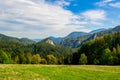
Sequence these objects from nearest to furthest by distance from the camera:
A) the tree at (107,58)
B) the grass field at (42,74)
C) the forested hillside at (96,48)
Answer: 1. the grass field at (42,74)
2. the tree at (107,58)
3. the forested hillside at (96,48)

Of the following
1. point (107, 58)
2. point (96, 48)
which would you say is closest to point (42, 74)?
point (107, 58)

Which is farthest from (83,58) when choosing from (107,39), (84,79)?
(84,79)

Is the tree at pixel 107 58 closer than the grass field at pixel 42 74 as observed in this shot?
No

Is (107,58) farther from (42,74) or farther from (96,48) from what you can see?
(42,74)

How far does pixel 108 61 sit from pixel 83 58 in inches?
1178

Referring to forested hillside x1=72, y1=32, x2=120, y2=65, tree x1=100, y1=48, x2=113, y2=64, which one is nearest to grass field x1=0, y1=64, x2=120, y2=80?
tree x1=100, y1=48, x2=113, y2=64

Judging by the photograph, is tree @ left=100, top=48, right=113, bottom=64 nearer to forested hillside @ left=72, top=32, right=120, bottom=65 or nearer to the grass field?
forested hillside @ left=72, top=32, right=120, bottom=65

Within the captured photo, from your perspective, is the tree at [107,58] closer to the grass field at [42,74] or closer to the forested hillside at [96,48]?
the forested hillside at [96,48]

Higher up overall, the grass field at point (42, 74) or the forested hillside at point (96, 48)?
the forested hillside at point (96, 48)

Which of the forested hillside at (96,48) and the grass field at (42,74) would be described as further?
the forested hillside at (96,48)

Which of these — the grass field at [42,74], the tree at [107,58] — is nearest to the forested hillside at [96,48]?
the tree at [107,58]

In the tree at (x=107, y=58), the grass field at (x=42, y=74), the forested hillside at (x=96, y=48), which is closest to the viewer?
the grass field at (x=42, y=74)

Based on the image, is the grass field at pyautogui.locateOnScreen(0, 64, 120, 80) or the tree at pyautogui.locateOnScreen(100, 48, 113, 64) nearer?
the grass field at pyautogui.locateOnScreen(0, 64, 120, 80)

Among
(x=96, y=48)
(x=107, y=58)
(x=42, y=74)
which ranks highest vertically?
(x=96, y=48)
